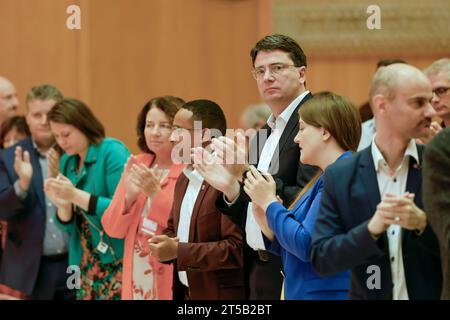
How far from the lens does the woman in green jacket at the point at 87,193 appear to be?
3.97m

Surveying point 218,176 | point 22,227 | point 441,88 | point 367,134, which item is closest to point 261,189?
point 218,176

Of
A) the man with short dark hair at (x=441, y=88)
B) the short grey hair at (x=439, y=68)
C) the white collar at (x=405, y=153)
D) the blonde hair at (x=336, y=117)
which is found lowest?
the white collar at (x=405, y=153)

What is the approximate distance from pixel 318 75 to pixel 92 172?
234 cm

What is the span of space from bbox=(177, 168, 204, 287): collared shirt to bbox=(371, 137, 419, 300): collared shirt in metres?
1.06

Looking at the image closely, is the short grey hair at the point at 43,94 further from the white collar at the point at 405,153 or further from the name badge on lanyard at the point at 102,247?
the white collar at the point at 405,153

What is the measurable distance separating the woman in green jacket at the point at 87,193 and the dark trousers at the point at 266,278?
0.95 m

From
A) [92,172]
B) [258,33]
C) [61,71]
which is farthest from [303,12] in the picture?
[92,172]

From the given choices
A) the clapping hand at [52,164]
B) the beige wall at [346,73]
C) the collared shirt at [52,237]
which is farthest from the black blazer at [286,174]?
the beige wall at [346,73]

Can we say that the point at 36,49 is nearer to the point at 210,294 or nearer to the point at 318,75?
the point at 318,75

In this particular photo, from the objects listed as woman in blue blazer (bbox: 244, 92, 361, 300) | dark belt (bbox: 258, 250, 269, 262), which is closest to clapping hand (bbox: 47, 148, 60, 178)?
dark belt (bbox: 258, 250, 269, 262)

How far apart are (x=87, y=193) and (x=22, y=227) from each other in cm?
67

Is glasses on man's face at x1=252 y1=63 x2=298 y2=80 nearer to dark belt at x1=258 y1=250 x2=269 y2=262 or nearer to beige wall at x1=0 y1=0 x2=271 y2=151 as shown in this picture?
dark belt at x1=258 y1=250 x2=269 y2=262

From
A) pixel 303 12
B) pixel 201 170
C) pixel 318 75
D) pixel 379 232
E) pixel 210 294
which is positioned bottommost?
pixel 210 294

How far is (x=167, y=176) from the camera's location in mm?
3703
